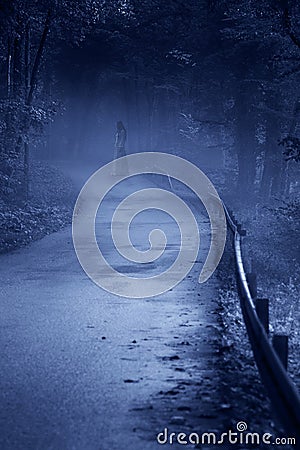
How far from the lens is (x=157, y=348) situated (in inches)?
421

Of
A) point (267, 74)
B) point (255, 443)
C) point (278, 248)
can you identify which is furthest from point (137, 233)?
point (255, 443)

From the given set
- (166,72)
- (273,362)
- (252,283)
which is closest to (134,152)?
(166,72)

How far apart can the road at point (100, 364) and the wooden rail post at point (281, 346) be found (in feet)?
2.73

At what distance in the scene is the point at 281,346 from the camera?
7.35m

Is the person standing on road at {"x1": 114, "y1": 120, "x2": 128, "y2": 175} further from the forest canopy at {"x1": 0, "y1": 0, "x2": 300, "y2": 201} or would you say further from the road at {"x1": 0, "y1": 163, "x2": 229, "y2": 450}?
the road at {"x1": 0, "y1": 163, "x2": 229, "y2": 450}

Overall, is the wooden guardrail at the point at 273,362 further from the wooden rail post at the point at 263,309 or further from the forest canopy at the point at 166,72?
the forest canopy at the point at 166,72

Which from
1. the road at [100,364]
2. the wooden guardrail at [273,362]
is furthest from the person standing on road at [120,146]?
the wooden guardrail at [273,362]

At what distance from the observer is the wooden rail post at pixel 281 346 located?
24.0 ft

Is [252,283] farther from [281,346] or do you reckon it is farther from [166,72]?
[166,72]

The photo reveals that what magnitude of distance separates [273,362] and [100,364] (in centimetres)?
349

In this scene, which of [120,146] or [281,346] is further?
[120,146]

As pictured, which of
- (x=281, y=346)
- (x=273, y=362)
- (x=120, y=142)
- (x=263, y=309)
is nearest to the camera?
(x=273, y=362)

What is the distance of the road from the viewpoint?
734 cm

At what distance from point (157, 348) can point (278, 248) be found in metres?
14.4
